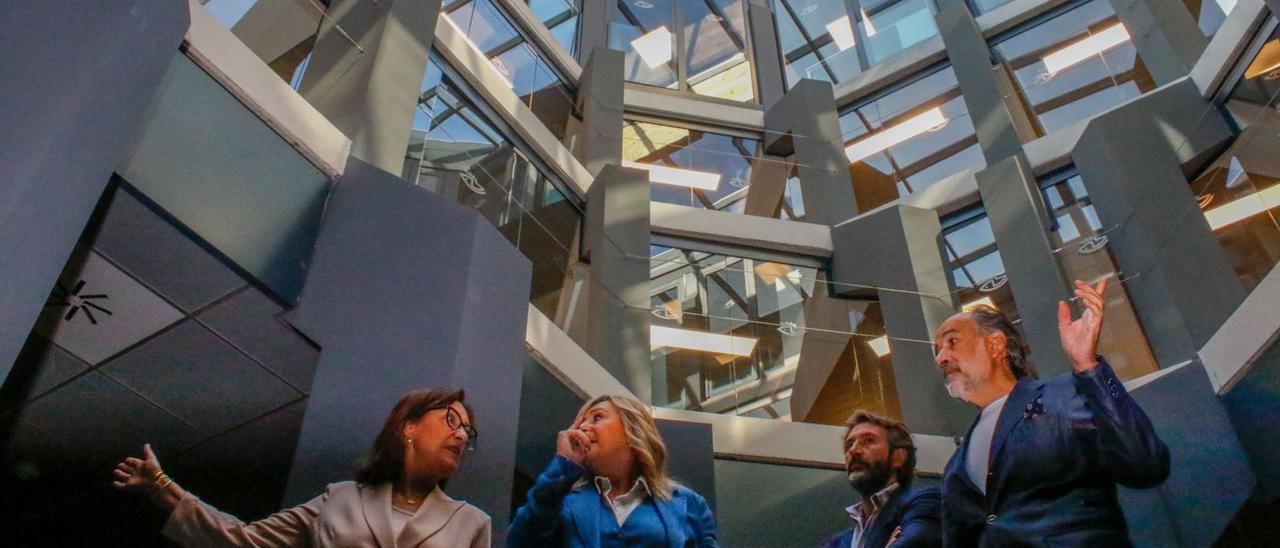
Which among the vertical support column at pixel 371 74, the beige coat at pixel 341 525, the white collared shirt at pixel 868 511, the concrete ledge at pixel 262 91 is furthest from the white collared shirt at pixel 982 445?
the vertical support column at pixel 371 74

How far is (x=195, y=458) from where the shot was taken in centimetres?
843

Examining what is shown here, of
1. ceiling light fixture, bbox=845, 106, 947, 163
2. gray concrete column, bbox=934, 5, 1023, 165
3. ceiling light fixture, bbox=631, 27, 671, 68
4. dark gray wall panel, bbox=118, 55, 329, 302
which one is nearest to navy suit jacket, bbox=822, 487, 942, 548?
dark gray wall panel, bbox=118, 55, 329, 302

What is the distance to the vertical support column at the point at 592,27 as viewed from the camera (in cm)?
1866

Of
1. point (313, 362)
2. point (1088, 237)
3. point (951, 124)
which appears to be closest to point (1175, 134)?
point (1088, 237)

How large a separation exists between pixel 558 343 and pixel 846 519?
4.41 meters

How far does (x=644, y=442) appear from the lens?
3598 millimetres

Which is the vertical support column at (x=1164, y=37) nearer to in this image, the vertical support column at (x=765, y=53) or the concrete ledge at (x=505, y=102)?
the vertical support column at (x=765, y=53)

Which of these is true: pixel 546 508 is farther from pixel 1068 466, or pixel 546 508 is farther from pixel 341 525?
pixel 1068 466

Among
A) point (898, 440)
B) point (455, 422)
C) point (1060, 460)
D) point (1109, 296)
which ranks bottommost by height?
point (1060, 460)

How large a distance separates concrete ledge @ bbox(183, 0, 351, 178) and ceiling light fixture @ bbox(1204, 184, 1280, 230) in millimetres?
8433

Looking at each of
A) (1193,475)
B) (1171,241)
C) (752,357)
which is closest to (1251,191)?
(1171,241)

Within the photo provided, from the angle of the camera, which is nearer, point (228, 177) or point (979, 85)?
point (228, 177)

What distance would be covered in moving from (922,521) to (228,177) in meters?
4.66

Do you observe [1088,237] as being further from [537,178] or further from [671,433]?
[537,178]
